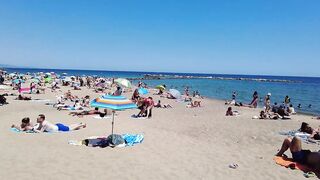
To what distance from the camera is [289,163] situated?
856 centimetres

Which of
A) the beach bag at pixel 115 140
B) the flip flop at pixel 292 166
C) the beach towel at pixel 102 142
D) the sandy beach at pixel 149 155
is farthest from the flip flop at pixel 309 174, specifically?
the beach bag at pixel 115 140

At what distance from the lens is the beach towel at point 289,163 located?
8164 mm

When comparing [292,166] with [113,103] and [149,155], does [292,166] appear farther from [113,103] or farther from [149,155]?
[113,103]

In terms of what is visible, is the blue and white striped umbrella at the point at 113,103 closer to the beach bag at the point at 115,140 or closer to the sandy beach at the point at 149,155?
the beach bag at the point at 115,140

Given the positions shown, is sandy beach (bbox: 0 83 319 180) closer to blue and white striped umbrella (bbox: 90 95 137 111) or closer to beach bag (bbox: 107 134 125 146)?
beach bag (bbox: 107 134 125 146)

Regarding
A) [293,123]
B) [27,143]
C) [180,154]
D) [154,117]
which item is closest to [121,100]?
[180,154]

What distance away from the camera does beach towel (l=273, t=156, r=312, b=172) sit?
8.16m

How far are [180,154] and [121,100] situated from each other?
8.17ft

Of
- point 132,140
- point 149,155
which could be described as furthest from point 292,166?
point 132,140

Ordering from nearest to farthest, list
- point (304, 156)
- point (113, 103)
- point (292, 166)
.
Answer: point (292, 166), point (304, 156), point (113, 103)

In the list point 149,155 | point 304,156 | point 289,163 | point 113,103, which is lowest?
point 149,155

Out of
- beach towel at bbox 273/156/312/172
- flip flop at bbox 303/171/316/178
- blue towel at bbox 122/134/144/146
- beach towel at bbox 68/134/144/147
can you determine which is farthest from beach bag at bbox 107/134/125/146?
flip flop at bbox 303/171/316/178

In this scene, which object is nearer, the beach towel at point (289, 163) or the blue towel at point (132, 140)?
the beach towel at point (289, 163)

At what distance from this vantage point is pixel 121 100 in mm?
9977
